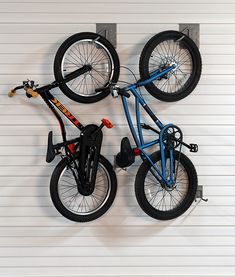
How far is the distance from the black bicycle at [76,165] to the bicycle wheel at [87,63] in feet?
0.37

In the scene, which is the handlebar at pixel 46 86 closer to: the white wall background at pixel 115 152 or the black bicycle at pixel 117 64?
the black bicycle at pixel 117 64

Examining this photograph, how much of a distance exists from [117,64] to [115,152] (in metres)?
0.79

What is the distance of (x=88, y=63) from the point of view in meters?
3.32

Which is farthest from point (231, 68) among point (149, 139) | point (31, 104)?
point (31, 104)

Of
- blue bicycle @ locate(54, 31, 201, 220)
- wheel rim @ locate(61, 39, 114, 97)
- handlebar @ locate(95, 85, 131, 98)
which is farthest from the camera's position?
wheel rim @ locate(61, 39, 114, 97)

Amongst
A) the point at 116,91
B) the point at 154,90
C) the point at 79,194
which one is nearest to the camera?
the point at 116,91

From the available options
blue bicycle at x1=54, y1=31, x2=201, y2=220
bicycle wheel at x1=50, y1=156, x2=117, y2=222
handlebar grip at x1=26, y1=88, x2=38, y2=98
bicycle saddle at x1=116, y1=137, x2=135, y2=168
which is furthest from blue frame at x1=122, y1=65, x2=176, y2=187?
handlebar grip at x1=26, y1=88, x2=38, y2=98

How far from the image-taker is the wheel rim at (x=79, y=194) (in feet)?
10.9

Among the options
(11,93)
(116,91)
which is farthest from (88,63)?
(11,93)

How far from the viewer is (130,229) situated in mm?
3398

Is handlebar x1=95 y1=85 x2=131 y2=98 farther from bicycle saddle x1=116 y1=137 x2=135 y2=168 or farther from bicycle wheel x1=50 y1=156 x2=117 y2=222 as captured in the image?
bicycle wheel x1=50 y1=156 x2=117 y2=222

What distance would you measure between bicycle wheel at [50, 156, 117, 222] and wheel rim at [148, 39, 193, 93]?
0.88 metres

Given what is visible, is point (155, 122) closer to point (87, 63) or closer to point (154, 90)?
point (154, 90)

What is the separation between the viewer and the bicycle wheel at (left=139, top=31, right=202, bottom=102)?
322 centimetres
